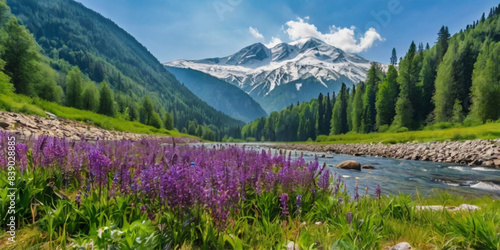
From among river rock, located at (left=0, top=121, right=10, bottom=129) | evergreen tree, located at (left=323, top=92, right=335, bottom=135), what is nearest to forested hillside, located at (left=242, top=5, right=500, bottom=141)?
evergreen tree, located at (left=323, top=92, right=335, bottom=135)

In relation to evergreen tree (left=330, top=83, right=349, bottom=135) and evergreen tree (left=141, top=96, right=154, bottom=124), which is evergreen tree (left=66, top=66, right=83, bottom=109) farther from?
evergreen tree (left=330, top=83, right=349, bottom=135)

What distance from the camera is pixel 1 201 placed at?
115 inches

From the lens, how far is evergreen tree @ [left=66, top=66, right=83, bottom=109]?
7462 cm

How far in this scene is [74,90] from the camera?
247 ft

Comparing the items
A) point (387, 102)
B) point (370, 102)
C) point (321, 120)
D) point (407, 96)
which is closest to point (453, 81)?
point (407, 96)

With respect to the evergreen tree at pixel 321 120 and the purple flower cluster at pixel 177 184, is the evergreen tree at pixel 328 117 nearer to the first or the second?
the evergreen tree at pixel 321 120

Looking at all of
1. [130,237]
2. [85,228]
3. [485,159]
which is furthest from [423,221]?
[485,159]

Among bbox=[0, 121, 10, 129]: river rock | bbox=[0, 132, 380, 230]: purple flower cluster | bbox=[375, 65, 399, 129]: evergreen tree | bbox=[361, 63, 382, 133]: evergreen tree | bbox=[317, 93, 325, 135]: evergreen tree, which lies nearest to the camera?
bbox=[0, 132, 380, 230]: purple flower cluster

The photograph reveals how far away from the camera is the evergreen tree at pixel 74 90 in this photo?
7462cm

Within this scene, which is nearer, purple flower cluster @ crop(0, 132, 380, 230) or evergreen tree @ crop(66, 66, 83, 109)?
purple flower cluster @ crop(0, 132, 380, 230)

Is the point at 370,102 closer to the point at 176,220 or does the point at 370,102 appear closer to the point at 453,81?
the point at 453,81

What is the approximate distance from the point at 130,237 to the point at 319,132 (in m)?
119

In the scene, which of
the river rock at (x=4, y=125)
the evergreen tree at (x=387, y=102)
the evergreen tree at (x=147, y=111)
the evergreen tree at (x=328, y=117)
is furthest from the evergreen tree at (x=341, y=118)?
the river rock at (x=4, y=125)

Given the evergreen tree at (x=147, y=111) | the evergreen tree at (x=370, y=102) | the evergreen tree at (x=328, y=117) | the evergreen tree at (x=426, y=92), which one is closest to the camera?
the evergreen tree at (x=426, y=92)
